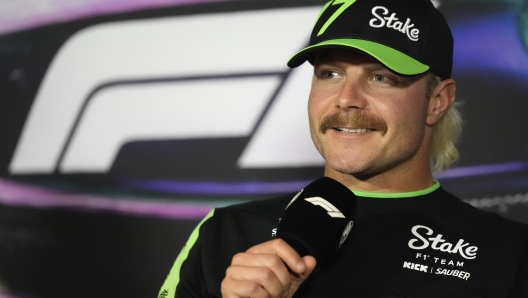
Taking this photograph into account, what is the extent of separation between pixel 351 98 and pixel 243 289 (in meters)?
0.48

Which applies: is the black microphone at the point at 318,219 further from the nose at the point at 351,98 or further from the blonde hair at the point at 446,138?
the blonde hair at the point at 446,138

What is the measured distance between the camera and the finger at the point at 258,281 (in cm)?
94

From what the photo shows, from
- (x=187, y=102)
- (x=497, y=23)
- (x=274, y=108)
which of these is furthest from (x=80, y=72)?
(x=497, y=23)

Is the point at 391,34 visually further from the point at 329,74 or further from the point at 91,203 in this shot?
the point at 91,203

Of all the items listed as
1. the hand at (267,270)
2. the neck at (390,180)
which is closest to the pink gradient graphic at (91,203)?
the neck at (390,180)

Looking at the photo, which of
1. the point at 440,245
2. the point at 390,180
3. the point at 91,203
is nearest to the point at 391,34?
the point at 390,180

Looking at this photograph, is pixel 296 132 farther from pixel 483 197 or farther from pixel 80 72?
pixel 80 72

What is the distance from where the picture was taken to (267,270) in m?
0.94

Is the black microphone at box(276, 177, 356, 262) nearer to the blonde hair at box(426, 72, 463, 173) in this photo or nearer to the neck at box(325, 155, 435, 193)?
the neck at box(325, 155, 435, 193)

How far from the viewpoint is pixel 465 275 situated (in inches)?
50.1

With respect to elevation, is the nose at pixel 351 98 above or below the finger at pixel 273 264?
above

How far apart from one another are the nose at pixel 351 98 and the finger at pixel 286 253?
40 cm

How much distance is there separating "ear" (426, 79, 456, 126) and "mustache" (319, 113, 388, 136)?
0.48ft

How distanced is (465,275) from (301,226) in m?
0.41
